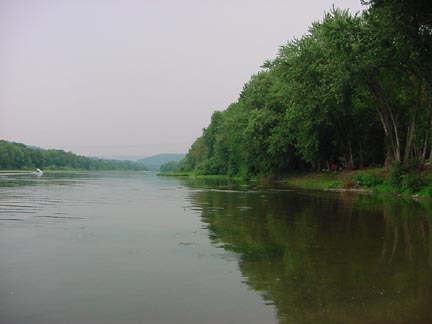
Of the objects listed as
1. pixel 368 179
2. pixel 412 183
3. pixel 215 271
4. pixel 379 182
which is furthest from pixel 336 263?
pixel 368 179

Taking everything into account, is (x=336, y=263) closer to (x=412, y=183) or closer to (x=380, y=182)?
(x=412, y=183)

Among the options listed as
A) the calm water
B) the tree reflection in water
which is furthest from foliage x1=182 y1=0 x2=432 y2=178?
the calm water

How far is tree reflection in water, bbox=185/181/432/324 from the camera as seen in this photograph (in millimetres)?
6375

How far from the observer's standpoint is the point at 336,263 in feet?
30.2

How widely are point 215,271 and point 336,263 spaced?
2.75 meters

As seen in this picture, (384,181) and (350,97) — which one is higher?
(350,97)

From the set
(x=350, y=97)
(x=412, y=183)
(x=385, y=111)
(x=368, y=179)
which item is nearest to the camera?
(x=412, y=183)

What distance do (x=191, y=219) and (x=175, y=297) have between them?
10029 mm

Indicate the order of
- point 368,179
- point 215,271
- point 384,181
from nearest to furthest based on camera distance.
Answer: point 215,271
point 384,181
point 368,179

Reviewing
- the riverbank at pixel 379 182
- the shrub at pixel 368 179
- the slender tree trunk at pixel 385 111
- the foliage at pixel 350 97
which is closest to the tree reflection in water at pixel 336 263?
the foliage at pixel 350 97

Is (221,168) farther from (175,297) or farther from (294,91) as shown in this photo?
(175,297)

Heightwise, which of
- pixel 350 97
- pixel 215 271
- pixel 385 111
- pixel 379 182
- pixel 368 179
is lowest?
pixel 215 271

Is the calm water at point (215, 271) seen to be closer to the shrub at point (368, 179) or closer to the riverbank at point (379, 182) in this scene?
the riverbank at point (379, 182)

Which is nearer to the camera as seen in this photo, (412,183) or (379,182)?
(412,183)
